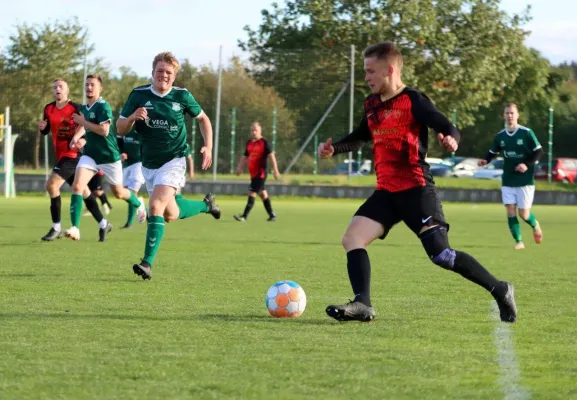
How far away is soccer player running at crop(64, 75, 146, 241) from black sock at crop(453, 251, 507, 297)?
6742 millimetres

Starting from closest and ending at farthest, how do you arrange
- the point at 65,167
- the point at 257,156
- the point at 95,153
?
1. the point at 95,153
2. the point at 65,167
3. the point at 257,156

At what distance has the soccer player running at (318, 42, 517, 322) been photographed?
6805 millimetres

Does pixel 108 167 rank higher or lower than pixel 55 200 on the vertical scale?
higher

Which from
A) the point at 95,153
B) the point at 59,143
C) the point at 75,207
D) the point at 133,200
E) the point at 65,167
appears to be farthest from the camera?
the point at 133,200

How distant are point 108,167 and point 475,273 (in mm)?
8468

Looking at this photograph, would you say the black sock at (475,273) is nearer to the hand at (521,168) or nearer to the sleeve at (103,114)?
the sleeve at (103,114)

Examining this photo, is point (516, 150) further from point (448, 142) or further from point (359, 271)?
point (448, 142)

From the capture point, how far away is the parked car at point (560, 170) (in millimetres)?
41344

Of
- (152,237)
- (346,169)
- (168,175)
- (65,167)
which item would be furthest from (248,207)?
(346,169)

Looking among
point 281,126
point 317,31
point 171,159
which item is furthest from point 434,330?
point 317,31

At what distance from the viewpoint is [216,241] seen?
15.2 meters

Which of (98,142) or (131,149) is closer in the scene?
(98,142)

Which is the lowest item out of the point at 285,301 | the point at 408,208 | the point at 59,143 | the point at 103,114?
the point at 285,301

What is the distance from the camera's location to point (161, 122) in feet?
32.7
